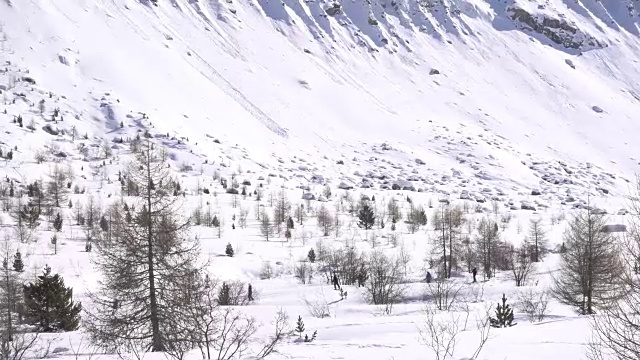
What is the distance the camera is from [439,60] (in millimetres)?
163000

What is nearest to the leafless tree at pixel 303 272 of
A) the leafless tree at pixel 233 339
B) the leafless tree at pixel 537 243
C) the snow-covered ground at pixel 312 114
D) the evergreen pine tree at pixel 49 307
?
the snow-covered ground at pixel 312 114

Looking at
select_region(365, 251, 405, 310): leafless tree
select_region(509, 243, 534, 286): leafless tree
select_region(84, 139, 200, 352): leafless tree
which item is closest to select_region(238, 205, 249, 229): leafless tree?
select_region(365, 251, 405, 310): leafless tree

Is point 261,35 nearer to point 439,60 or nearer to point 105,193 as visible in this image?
point 439,60

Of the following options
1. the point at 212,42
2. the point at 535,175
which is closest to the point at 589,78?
the point at 535,175

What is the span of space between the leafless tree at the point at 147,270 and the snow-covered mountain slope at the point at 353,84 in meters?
75.5

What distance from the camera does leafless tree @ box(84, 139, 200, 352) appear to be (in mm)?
18281

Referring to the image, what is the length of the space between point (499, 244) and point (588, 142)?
89044mm

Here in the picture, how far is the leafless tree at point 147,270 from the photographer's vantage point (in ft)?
60.0

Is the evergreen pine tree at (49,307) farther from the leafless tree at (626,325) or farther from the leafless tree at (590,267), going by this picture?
the leafless tree at (590,267)

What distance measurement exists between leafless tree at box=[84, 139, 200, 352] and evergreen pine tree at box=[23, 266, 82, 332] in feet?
25.4

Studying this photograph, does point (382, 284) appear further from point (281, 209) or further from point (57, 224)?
point (57, 224)

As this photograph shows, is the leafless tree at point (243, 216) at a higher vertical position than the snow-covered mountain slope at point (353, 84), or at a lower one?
lower

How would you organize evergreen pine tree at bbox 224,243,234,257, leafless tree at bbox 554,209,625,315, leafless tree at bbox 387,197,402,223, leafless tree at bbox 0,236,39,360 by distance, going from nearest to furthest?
leafless tree at bbox 0,236,39,360 → leafless tree at bbox 554,209,625,315 → evergreen pine tree at bbox 224,243,234,257 → leafless tree at bbox 387,197,402,223

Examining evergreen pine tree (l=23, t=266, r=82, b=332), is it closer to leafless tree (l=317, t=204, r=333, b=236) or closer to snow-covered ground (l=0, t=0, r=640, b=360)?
snow-covered ground (l=0, t=0, r=640, b=360)
